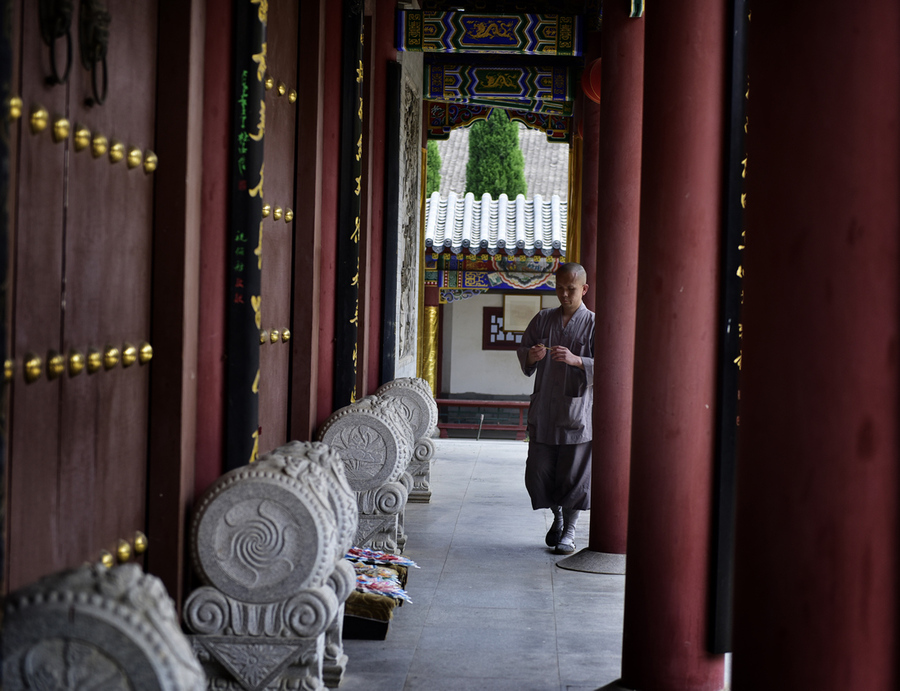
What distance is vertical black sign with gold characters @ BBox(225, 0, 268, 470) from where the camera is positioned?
3.18 metres

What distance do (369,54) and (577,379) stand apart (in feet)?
7.87

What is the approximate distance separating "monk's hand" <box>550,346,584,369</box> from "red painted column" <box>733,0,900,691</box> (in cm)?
428

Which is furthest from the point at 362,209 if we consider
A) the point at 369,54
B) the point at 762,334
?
the point at 762,334

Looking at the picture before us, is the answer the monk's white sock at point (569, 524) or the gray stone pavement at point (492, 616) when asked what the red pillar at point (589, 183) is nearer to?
the gray stone pavement at point (492, 616)

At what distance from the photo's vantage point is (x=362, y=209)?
6.13 m

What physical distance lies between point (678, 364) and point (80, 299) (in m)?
1.92

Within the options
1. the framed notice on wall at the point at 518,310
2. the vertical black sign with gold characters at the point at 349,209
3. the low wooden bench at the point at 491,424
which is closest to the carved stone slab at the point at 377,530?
the vertical black sign with gold characters at the point at 349,209

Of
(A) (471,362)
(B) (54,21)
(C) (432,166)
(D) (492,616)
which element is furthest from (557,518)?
(C) (432,166)

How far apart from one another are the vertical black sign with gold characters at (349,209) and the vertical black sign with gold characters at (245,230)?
6.57ft

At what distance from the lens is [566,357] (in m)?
6.06

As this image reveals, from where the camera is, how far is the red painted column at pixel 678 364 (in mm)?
3410

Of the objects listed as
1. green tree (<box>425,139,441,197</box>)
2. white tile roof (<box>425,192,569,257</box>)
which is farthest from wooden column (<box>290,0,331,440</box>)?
green tree (<box>425,139,441,197</box>)

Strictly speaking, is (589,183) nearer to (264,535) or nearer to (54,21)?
(264,535)

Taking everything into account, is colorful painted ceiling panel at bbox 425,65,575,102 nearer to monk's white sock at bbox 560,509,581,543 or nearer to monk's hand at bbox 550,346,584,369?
monk's hand at bbox 550,346,584,369
